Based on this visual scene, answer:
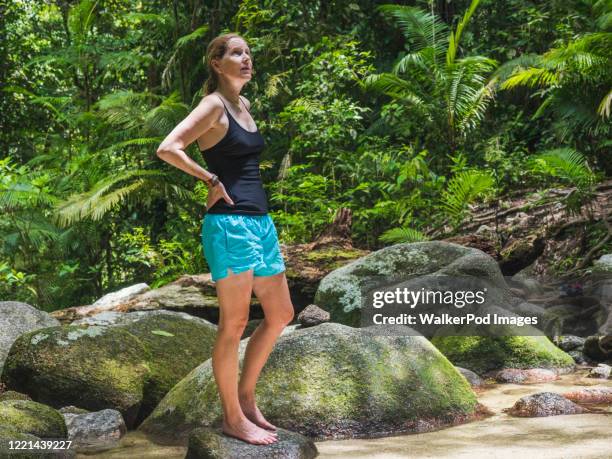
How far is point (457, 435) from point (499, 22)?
1069 cm

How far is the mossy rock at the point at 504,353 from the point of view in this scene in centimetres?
628

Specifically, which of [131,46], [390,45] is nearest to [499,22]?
[390,45]

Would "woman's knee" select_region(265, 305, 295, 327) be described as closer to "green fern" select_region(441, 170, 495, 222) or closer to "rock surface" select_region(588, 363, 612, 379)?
"rock surface" select_region(588, 363, 612, 379)

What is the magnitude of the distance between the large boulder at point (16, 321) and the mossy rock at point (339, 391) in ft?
6.25

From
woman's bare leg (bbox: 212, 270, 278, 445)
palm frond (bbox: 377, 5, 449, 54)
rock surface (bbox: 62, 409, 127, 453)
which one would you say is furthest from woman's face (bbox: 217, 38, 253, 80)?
palm frond (bbox: 377, 5, 449, 54)

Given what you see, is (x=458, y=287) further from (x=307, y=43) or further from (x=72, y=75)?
(x=72, y=75)

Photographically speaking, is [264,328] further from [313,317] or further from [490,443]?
[313,317]

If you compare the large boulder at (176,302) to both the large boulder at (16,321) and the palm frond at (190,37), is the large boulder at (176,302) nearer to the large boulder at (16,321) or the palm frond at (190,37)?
the large boulder at (16,321)

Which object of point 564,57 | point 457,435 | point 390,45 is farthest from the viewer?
point 390,45

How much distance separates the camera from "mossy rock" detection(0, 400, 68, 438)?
13.9 ft

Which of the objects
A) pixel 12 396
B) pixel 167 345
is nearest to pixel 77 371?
pixel 12 396

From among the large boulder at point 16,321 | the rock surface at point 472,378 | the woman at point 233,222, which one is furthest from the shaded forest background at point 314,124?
the woman at point 233,222

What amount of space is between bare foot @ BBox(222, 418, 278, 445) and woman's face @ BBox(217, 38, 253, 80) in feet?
5.30

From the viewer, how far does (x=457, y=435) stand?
14.1 feet
